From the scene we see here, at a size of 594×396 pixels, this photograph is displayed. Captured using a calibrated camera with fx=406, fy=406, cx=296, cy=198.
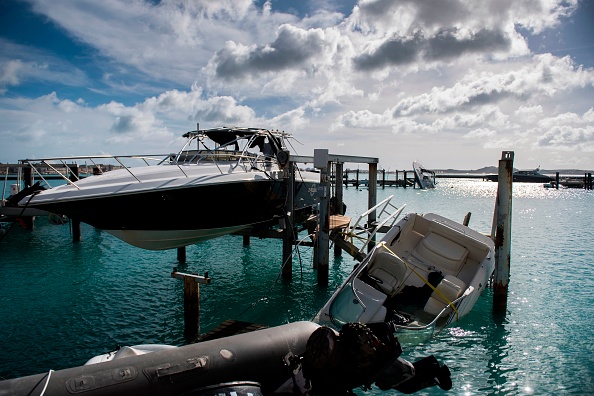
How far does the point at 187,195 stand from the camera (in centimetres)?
1012

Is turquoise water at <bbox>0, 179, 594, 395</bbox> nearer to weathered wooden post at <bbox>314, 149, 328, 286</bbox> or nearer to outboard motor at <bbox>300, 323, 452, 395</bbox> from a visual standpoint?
weathered wooden post at <bbox>314, 149, 328, 286</bbox>

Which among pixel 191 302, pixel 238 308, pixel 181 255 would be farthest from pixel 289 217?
pixel 181 255

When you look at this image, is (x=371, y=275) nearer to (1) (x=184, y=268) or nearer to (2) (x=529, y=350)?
(2) (x=529, y=350)

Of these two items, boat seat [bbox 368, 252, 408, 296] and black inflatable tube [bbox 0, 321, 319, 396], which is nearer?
black inflatable tube [bbox 0, 321, 319, 396]

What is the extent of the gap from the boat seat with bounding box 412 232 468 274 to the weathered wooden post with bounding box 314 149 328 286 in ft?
8.84

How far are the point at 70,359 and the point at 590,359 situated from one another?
1091 centimetres

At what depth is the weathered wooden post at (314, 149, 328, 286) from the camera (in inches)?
484

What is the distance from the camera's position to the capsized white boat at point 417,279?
8336 millimetres

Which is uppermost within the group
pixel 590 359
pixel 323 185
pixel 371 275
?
pixel 323 185

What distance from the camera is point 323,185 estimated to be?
41.6ft

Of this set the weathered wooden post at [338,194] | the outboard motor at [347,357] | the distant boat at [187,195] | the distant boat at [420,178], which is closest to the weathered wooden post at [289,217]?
the distant boat at [187,195]

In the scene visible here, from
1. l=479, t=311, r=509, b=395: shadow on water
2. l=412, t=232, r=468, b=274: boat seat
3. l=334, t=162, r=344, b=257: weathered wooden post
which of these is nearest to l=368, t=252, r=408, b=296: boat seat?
l=412, t=232, r=468, b=274: boat seat

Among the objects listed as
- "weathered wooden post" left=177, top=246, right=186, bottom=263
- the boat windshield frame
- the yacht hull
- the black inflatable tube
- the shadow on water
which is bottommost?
the shadow on water

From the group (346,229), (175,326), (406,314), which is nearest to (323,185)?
(346,229)
